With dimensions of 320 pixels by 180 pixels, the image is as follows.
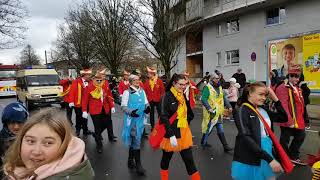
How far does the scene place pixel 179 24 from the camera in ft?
89.5

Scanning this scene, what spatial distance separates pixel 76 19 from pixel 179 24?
21.0 metres

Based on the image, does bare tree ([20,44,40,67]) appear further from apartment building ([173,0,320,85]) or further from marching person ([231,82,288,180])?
marching person ([231,82,288,180])

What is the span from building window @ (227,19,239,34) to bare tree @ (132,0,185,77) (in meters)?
6.72

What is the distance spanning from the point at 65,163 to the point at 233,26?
31355 mm

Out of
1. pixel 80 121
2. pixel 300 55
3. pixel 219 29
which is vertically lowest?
pixel 80 121

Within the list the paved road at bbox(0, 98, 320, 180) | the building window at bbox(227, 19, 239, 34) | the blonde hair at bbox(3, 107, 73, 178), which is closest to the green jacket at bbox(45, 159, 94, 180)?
the blonde hair at bbox(3, 107, 73, 178)

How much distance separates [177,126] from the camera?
5.56m

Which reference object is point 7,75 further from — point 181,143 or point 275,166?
point 275,166

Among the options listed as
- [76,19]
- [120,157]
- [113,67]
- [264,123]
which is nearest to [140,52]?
[76,19]

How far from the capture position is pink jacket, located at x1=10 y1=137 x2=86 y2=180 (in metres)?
2.04

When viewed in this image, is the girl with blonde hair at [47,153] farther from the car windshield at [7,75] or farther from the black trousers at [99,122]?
the car windshield at [7,75]

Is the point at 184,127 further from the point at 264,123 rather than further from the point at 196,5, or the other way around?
the point at 196,5

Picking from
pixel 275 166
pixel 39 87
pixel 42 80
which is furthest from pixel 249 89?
pixel 42 80

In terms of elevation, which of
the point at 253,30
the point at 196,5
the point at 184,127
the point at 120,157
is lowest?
the point at 120,157
